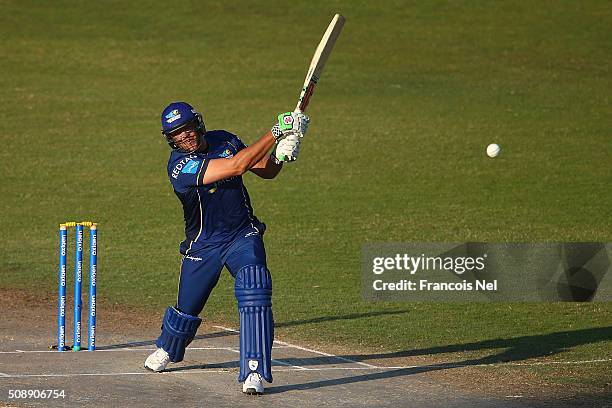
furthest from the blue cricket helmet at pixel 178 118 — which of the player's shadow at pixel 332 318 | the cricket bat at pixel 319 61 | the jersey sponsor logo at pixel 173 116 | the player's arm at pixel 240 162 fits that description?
the player's shadow at pixel 332 318

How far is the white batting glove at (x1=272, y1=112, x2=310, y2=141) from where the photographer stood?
9117 mm

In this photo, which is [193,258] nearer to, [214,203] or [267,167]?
[214,203]

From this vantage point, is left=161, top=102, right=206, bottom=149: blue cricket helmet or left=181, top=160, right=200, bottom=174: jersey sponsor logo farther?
left=161, top=102, right=206, bottom=149: blue cricket helmet

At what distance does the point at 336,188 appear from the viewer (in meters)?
20.5

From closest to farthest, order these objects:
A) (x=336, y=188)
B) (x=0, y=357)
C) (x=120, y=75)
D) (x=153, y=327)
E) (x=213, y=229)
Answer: (x=213, y=229) → (x=0, y=357) → (x=153, y=327) → (x=336, y=188) → (x=120, y=75)

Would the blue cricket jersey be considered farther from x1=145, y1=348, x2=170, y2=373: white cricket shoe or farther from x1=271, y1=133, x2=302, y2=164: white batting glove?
x1=145, y1=348, x2=170, y2=373: white cricket shoe

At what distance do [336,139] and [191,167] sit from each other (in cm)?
1446

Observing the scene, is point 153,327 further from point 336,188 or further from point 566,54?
point 566,54

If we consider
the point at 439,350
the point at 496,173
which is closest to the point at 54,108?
the point at 496,173

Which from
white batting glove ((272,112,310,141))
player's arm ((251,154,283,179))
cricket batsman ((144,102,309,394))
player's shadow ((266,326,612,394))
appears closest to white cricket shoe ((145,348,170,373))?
cricket batsman ((144,102,309,394))

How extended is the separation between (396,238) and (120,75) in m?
14.0

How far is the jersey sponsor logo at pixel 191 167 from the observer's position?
9422 millimetres

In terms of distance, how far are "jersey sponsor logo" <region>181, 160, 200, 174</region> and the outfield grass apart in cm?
275

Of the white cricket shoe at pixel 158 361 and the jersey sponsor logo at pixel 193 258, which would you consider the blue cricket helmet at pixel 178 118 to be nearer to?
the jersey sponsor logo at pixel 193 258
